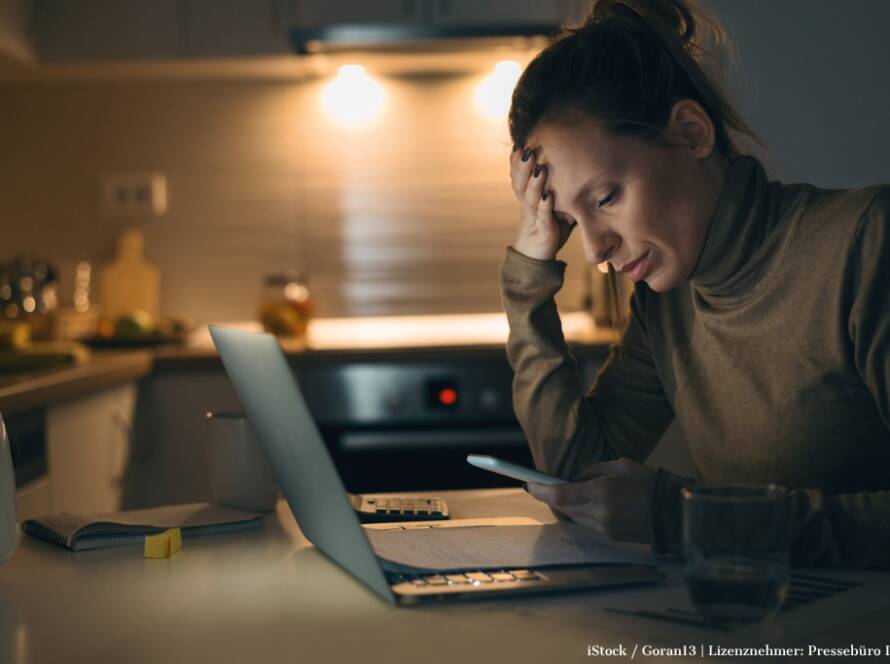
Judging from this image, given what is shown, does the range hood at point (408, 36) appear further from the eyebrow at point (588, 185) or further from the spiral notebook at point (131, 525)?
the spiral notebook at point (131, 525)

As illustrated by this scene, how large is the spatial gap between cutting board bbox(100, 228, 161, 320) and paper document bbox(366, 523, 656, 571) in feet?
7.58

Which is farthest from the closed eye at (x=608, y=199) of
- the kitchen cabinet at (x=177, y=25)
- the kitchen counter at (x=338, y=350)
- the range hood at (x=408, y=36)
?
the kitchen cabinet at (x=177, y=25)

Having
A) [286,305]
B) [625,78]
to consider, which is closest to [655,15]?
[625,78]

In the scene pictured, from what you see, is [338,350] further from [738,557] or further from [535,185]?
[738,557]

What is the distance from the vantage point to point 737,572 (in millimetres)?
776

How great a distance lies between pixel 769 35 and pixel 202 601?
1.62m

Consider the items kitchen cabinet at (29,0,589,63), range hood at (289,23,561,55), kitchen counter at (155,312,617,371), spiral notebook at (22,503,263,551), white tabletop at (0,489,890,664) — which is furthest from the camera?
kitchen cabinet at (29,0,589,63)

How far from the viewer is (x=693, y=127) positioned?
130 centimetres

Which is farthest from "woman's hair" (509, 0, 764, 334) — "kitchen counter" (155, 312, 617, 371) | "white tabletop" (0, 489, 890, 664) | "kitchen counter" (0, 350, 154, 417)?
"kitchen counter" (155, 312, 617, 371)

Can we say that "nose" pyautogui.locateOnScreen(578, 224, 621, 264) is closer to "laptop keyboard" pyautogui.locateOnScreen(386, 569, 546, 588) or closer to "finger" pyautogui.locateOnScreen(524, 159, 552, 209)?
"finger" pyautogui.locateOnScreen(524, 159, 552, 209)

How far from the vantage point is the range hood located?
2.84 m

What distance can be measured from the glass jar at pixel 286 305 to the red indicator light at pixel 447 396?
1.80 ft

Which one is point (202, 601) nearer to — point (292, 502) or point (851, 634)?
point (292, 502)

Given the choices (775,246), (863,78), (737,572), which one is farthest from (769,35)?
(737,572)
